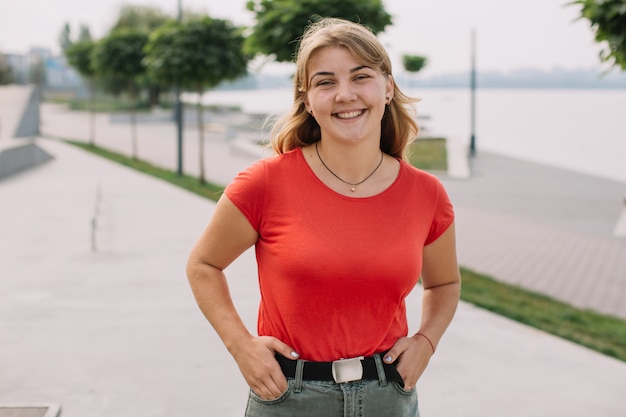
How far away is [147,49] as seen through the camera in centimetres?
1544

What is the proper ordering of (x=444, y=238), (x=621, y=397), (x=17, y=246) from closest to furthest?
(x=444, y=238)
(x=621, y=397)
(x=17, y=246)

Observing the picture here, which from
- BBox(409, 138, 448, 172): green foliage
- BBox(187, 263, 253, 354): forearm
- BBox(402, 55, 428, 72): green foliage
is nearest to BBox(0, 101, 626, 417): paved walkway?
BBox(187, 263, 253, 354): forearm

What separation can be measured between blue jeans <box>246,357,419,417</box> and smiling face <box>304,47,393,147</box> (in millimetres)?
610

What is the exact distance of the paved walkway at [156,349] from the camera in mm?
3887

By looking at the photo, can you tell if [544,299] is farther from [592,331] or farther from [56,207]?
[56,207]

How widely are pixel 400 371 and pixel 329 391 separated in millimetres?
205

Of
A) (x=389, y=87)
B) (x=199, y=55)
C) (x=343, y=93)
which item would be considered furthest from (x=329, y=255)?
(x=199, y=55)

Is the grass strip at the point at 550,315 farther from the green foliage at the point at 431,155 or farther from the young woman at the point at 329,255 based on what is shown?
the green foliage at the point at 431,155

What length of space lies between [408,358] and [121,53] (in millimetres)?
Result: 21023

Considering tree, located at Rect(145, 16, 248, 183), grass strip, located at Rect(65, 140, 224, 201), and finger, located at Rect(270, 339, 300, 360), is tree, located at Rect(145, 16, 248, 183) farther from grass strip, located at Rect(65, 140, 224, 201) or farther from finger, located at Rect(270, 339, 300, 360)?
finger, located at Rect(270, 339, 300, 360)

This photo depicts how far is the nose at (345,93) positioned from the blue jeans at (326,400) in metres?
0.67

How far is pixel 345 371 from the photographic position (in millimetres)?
1734

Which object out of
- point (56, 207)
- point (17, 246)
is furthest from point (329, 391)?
point (56, 207)

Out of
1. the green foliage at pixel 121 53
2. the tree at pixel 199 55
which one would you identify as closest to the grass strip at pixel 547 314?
the tree at pixel 199 55
